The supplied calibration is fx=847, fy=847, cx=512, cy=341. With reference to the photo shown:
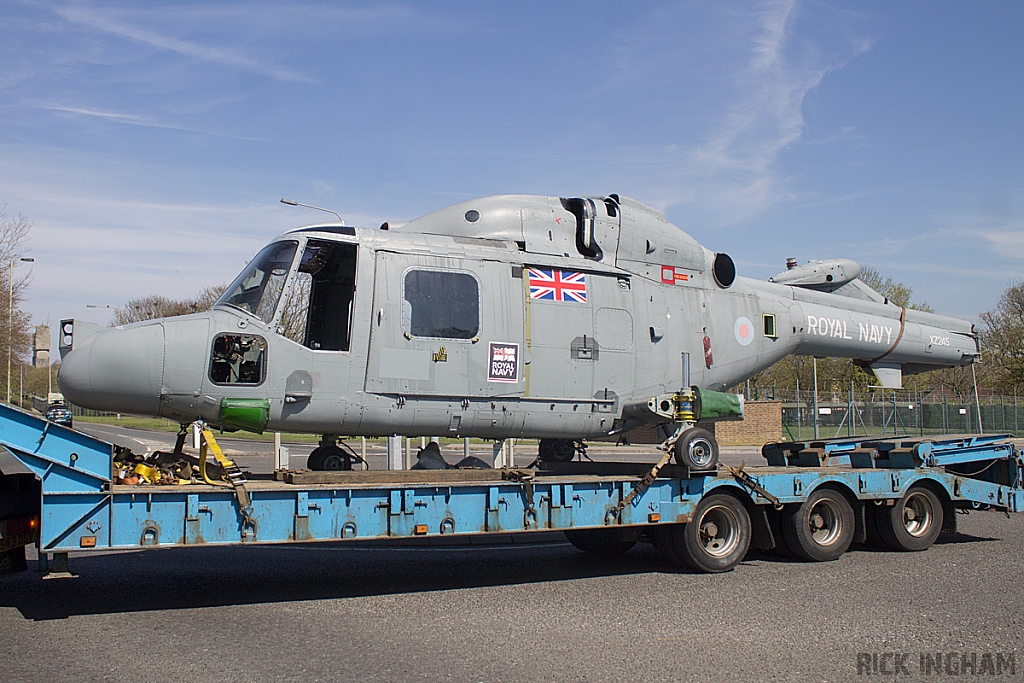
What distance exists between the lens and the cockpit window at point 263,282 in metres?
8.40

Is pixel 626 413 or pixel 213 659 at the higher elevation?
pixel 626 413

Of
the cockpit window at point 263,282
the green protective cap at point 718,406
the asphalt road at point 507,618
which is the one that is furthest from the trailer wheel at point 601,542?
the cockpit window at point 263,282

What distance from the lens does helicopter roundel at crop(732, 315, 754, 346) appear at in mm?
11352

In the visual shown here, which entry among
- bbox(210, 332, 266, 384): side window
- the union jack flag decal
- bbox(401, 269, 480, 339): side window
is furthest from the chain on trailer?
the union jack flag decal

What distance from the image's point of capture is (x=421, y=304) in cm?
888

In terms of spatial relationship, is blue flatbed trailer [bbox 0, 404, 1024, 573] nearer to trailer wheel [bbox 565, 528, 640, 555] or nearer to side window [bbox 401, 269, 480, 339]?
trailer wheel [bbox 565, 528, 640, 555]

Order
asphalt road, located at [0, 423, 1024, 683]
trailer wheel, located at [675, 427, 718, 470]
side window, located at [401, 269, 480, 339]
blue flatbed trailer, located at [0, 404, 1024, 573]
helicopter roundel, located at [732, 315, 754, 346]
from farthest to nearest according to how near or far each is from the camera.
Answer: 1. helicopter roundel, located at [732, 315, 754, 346]
2. trailer wheel, located at [675, 427, 718, 470]
3. side window, located at [401, 269, 480, 339]
4. blue flatbed trailer, located at [0, 404, 1024, 573]
5. asphalt road, located at [0, 423, 1024, 683]

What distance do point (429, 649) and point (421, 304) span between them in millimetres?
3605

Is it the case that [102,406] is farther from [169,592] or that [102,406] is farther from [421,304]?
[421,304]

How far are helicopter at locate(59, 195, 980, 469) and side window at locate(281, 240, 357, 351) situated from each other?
0.05 feet

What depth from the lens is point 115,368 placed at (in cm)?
776

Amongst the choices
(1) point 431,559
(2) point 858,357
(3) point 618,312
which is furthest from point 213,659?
(2) point 858,357

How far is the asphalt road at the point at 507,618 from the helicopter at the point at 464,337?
1.62 metres

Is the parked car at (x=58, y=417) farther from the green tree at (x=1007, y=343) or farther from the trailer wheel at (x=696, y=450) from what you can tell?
the green tree at (x=1007, y=343)
